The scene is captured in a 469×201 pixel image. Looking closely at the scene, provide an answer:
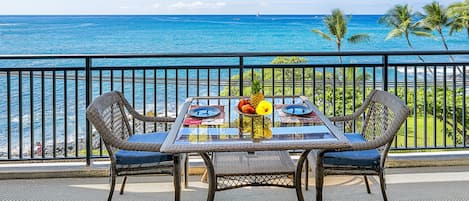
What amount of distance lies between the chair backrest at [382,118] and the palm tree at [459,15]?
2481 centimetres

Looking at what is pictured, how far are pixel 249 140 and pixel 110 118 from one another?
3.79 ft

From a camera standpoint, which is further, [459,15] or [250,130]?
[459,15]

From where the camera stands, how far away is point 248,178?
2.63 metres

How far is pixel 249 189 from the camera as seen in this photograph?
10.6 ft

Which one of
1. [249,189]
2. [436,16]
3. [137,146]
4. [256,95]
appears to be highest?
[436,16]

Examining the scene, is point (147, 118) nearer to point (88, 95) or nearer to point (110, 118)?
point (110, 118)

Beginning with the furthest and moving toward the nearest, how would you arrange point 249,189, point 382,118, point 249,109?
point 249,189, point 382,118, point 249,109

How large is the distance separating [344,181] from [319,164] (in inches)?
33.2

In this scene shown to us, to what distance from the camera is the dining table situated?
87.7 inches

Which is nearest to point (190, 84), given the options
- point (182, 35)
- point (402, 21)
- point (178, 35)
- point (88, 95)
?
point (88, 95)

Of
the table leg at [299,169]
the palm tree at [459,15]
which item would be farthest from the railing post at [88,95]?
the palm tree at [459,15]

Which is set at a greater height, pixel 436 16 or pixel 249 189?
pixel 436 16

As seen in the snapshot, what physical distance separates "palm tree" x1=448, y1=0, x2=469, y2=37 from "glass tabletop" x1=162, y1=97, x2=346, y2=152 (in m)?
25.2

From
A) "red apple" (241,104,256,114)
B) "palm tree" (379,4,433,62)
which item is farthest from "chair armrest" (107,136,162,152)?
"palm tree" (379,4,433,62)
